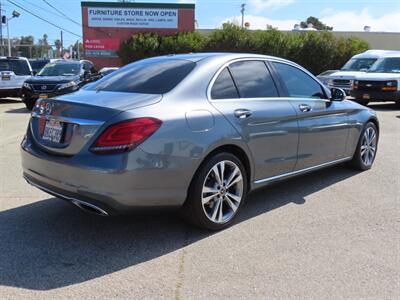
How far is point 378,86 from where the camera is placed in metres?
16.1

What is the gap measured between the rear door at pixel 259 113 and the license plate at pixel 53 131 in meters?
1.36

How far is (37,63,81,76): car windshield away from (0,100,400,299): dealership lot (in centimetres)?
1097

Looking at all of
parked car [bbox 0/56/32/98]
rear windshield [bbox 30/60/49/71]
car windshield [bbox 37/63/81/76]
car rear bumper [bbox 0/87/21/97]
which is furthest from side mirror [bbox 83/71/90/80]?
rear windshield [bbox 30/60/49/71]

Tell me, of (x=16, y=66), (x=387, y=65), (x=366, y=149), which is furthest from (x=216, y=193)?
(x=16, y=66)

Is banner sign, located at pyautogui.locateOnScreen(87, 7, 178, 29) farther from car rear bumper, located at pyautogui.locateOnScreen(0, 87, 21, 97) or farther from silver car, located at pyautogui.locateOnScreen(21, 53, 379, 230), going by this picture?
silver car, located at pyautogui.locateOnScreen(21, 53, 379, 230)

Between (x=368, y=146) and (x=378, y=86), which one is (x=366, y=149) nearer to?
(x=368, y=146)

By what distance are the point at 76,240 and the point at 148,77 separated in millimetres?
1663

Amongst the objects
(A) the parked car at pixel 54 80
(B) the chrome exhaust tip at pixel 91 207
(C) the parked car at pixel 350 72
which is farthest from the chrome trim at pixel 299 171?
(C) the parked car at pixel 350 72

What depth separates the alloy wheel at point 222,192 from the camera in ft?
14.2

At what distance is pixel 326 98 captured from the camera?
591 centimetres

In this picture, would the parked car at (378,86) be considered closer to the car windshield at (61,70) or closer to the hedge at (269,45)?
the car windshield at (61,70)

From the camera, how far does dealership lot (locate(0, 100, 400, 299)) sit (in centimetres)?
342

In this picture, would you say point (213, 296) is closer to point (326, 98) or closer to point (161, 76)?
point (161, 76)

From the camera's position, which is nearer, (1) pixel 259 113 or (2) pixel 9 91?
(1) pixel 259 113
